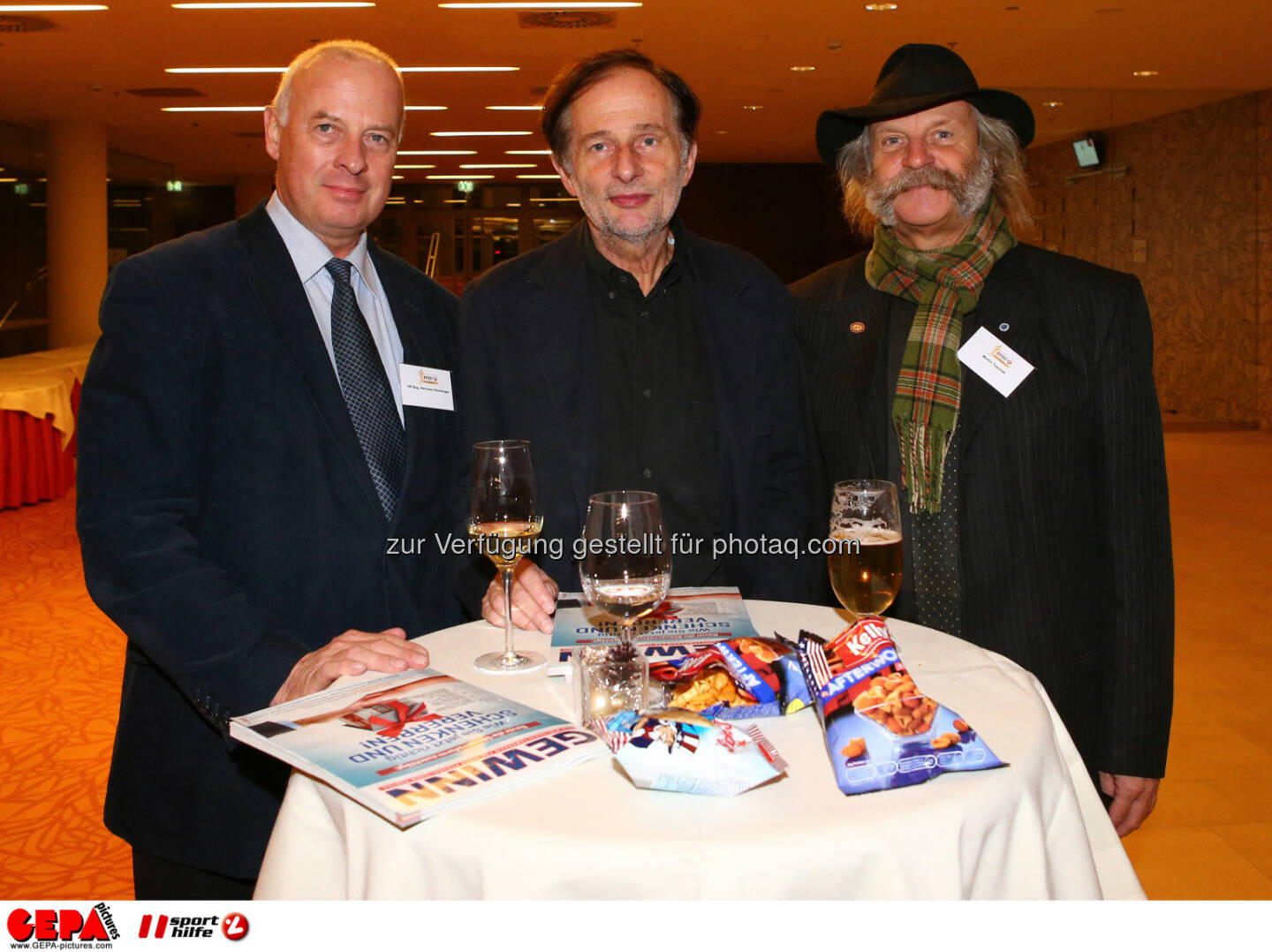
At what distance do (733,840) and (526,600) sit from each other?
0.81 meters

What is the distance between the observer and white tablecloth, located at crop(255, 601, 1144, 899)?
102cm

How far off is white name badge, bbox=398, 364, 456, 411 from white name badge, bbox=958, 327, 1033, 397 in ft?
3.56

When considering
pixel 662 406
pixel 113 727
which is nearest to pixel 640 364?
pixel 662 406

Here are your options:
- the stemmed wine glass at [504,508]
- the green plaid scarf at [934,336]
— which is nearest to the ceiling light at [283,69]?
the green plaid scarf at [934,336]

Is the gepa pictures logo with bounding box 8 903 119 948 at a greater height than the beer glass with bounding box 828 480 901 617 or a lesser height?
lesser

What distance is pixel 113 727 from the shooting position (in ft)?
13.3

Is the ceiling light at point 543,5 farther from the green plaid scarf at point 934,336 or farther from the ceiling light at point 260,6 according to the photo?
the green plaid scarf at point 934,336

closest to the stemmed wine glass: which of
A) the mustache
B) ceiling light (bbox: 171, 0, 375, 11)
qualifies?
the mustache

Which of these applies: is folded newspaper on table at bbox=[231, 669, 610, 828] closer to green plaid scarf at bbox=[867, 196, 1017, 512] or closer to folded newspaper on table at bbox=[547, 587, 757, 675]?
folded newspaper on table at bbox=[547, 587, 757, 675]

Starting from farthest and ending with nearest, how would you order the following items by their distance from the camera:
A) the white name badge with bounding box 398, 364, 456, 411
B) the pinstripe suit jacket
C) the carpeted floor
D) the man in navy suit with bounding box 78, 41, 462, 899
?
the carpeted floor → the white name badge with bounding box 398, 364, 456, 411 → the pinstripe suit jacket → the man in navy suit with bounding box 78, 41, 462, 899

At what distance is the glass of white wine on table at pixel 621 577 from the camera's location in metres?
1.32

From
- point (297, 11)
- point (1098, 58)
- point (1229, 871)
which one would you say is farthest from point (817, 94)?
point (1229, 871)

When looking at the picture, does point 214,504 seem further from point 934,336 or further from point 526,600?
point 934,336

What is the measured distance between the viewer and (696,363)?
236 centimetres
